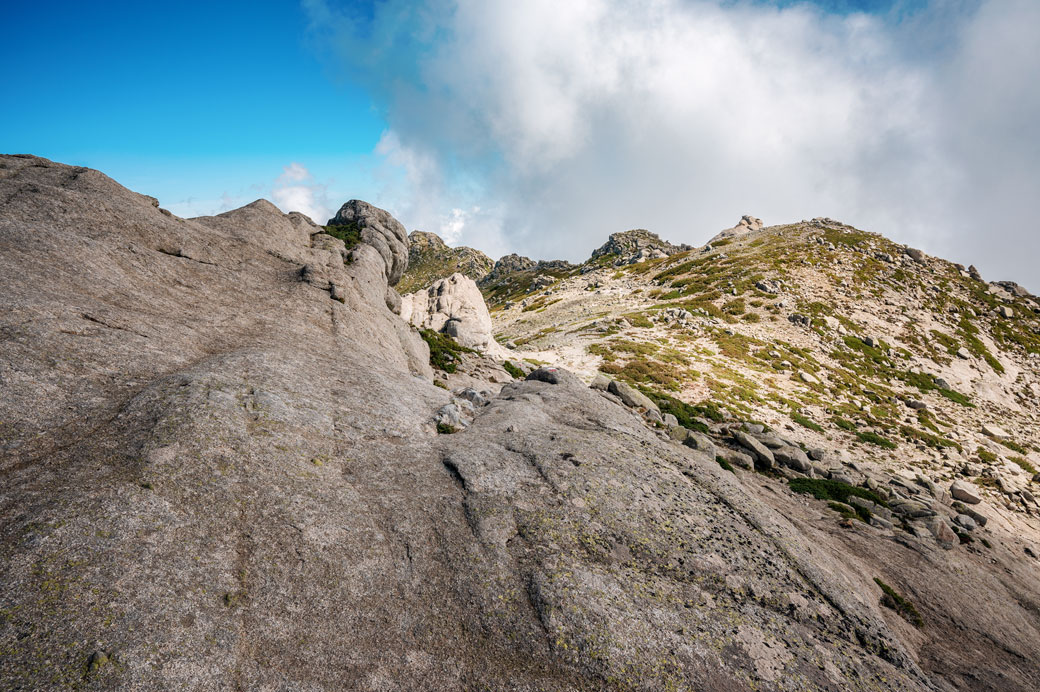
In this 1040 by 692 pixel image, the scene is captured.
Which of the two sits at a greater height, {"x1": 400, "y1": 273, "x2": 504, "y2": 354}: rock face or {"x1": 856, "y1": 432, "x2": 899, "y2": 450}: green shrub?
{"x1": 400, "y1": 273, "x2": 504, "y2": 354}: rock face

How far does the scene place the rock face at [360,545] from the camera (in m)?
9.06

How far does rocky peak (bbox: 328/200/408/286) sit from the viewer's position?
5697 cm

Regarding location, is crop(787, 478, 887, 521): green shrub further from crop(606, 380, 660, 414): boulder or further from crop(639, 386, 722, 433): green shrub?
crop(606, 380, 660, 414): boulder

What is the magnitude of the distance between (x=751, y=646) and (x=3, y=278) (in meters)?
30.4

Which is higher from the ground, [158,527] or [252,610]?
[158,527]

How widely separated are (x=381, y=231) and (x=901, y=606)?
64.7 metres

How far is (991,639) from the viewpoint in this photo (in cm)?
1656

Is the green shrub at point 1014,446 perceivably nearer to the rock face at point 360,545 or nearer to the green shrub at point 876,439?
the green shrub at point 876,439

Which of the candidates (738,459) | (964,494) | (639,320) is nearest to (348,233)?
(639,320)

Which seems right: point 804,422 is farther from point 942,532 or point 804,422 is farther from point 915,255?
point 915,255

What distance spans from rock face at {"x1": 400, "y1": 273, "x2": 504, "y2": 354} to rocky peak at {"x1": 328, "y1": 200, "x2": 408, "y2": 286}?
22.4ft

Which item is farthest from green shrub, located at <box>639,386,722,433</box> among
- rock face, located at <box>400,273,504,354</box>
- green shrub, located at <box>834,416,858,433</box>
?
rock face, located at <box>400,273,504,354</box>

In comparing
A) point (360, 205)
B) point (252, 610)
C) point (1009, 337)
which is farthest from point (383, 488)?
point (1009, 337)

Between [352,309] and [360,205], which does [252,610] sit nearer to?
[352,309]
